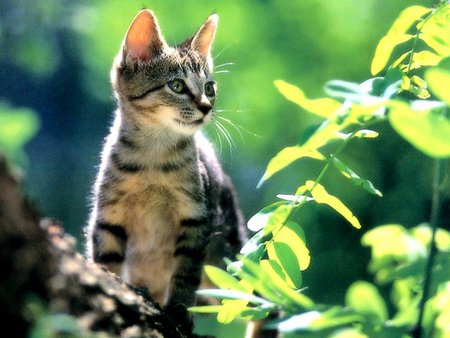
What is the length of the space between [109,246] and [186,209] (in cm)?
40

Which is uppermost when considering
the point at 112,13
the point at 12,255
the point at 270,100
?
the point at 12,255

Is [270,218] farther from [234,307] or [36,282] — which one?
[36,282]

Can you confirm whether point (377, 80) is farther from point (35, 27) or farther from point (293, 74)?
point (293, 74)

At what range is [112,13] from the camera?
1332 cm

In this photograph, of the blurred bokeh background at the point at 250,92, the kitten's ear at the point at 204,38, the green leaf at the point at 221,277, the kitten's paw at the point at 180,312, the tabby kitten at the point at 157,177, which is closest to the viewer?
the green leaf at the point at 221,277

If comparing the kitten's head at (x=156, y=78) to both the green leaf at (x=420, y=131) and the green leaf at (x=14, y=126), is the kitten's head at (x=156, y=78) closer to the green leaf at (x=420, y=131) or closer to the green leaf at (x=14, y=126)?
the green leaf at (x=14, y=126)

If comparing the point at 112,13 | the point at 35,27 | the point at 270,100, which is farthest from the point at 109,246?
the point at 112,13

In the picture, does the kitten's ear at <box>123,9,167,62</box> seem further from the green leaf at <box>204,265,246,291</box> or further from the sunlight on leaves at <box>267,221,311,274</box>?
the green leaf at <box>204,265,246,291</box>

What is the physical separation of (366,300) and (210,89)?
123 inches

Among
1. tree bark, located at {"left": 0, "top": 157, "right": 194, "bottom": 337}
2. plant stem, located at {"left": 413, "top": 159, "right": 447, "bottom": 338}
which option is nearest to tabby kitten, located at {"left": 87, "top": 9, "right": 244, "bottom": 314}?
tree bark, located at {"left": 0, "top": 157, "right": 194, "bottom": 337}

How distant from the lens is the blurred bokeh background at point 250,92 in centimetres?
995

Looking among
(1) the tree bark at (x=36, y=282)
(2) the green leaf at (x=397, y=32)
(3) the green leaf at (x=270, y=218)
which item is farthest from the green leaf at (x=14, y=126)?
(2) the green leaf at (x=397, y=32)

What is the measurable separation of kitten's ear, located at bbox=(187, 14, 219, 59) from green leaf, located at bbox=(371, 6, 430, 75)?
2600mm

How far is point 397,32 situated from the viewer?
74.9 inches
